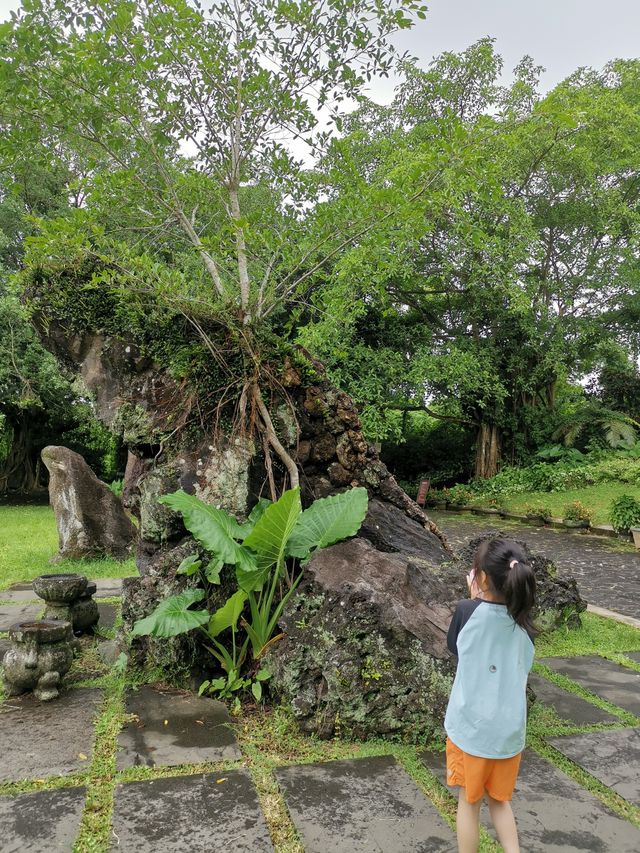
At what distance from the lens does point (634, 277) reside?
14094 mm

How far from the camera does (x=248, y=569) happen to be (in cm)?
343

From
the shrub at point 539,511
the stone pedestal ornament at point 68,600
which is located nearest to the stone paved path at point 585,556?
the shrub at point 539,511

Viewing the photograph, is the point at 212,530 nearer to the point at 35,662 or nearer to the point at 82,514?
the point at 35,662

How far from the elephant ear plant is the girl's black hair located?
143 cm

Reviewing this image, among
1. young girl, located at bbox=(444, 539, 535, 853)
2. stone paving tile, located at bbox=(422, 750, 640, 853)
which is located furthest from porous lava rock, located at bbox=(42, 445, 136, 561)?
young girl, located at bbox=(444, 539, 535, 853)

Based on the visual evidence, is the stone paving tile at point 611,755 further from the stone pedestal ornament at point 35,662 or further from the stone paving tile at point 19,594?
the stone paving tile at point 19,594

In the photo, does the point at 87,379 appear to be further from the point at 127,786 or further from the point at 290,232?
the point at 127,786

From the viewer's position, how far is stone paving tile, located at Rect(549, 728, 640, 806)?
2704mm

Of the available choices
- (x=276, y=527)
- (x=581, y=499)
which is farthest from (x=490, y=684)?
(x=581, y=499)

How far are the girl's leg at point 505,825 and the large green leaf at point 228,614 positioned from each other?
67.3 inches

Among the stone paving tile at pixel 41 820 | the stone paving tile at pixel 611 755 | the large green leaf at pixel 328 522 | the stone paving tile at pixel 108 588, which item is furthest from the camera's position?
the stone paving tile at pixel 108 588

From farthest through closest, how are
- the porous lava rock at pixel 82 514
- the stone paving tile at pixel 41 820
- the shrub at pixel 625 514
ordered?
the shrub at pixel 625 514 → the porous lava rock at pixel 82 514 → the stone paving tile at pixel 41 820

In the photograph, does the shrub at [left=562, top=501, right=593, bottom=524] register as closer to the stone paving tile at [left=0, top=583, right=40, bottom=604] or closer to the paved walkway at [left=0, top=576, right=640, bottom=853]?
the paved walkway at [left=0, top=576, right=640, bottom=853]

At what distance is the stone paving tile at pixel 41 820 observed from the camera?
2.18m
